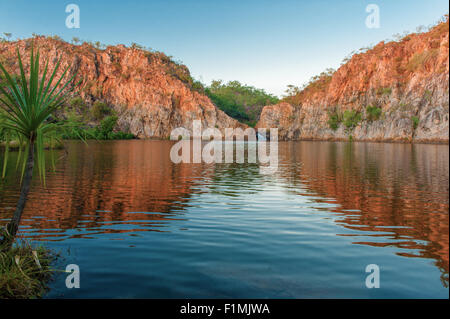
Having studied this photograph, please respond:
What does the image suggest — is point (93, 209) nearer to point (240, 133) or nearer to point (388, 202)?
point (388, 202)

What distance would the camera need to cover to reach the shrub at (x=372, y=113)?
123 metres

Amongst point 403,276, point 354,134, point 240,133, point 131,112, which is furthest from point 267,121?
point 403,276

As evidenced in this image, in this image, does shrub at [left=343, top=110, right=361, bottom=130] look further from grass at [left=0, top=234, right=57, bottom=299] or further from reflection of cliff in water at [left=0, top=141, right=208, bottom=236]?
grass at [left=0, top=234, right=57, bottom=299]

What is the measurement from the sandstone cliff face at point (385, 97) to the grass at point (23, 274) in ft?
341

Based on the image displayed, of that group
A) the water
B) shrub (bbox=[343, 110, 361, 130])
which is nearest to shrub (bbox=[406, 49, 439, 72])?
shrub (bbox=[343, 110, 361, 130])

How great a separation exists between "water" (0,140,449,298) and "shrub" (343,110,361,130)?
400 ft

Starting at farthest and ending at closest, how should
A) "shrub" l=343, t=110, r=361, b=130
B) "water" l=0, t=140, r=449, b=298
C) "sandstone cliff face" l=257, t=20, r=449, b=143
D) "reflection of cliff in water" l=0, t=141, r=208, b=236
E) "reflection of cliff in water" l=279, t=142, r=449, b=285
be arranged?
1. "shrub" l=343, t=110, r=361, b=130
2. "sandstone cliff face" l=257, t=20, r=449, b=143
3. "reflection of cliff in water" l=0, t=141, r=208, b=236
4. "reflection of cliff in water" l=279, t=142, r=449, b=285
5. "water" l=0, t=140, r=449, b=298

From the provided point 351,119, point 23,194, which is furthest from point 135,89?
point 23,194

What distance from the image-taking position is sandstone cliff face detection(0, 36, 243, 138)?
5989 inches

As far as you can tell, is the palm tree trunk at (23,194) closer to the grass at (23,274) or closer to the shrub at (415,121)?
the grass at (23,274)

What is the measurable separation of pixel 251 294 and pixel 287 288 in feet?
2.63

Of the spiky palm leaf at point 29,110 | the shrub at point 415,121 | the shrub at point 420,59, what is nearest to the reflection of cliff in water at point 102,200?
the spiky palm leaf at point 29,110

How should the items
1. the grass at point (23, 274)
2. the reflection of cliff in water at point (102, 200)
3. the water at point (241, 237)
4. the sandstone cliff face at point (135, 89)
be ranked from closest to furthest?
the grass at point (23, 274)
the water at point (241, 237)
the reflection of cliff in water at point (102, 200)
the sandstone cliff face at point (135, 89)
